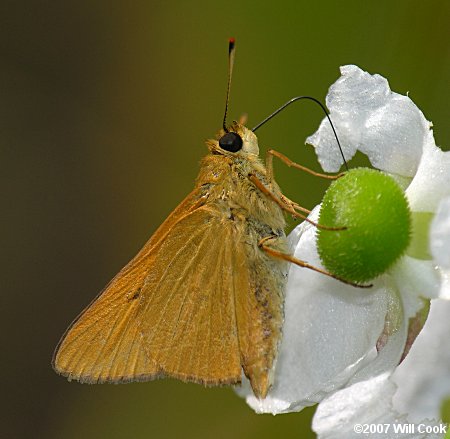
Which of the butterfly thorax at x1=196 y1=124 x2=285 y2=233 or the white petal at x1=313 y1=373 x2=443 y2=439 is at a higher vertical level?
the butterfly thorax at x1=196 y1=124 x2=285 y2=233

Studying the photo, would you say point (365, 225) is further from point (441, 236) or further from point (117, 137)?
point (117, 137)

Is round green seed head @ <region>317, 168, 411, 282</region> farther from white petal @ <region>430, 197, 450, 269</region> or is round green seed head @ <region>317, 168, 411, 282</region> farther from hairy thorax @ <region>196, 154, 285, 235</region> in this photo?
hairy thorax @ <region>196, 154, 285, 235</region>

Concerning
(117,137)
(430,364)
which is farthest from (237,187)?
(117,137)

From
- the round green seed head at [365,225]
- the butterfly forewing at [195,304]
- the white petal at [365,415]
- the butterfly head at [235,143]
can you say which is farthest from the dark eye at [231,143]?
the white petal at [365,415]

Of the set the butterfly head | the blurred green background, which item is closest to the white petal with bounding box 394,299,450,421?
the butterfly head

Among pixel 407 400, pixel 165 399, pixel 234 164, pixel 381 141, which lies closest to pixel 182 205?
pixel 234 164

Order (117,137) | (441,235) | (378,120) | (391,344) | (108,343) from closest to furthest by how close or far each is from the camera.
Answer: (441,235), (391,344), (378,120), (108,343), (117,137)

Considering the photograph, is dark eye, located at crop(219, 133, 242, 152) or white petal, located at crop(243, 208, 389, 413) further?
dark eye, located at crop(219, 133, 242, 152)
